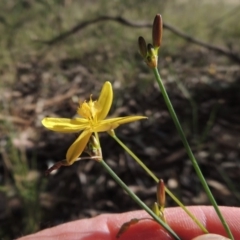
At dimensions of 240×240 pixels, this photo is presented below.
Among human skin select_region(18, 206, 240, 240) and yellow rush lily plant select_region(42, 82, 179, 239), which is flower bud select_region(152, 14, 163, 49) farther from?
human skin select_region(18, 206, 240, 240)

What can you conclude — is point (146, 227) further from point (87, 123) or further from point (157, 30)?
point (157, 30)

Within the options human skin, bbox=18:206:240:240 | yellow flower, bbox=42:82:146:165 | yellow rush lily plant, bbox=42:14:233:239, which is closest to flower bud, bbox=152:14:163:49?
yellow rush lily plant, bbox=42:14:233:239

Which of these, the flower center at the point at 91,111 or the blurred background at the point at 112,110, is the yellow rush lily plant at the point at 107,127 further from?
the blurred background at the point at 112,110

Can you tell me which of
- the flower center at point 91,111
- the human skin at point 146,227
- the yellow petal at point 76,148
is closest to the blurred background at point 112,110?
the human skin at point 146,227

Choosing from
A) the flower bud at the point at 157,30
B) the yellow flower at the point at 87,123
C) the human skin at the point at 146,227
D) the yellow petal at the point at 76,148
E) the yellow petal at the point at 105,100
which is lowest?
the human skin at the point at 146,227

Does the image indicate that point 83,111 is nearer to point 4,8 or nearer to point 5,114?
point 5,114

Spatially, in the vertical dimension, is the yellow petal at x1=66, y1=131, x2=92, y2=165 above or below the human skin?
above
